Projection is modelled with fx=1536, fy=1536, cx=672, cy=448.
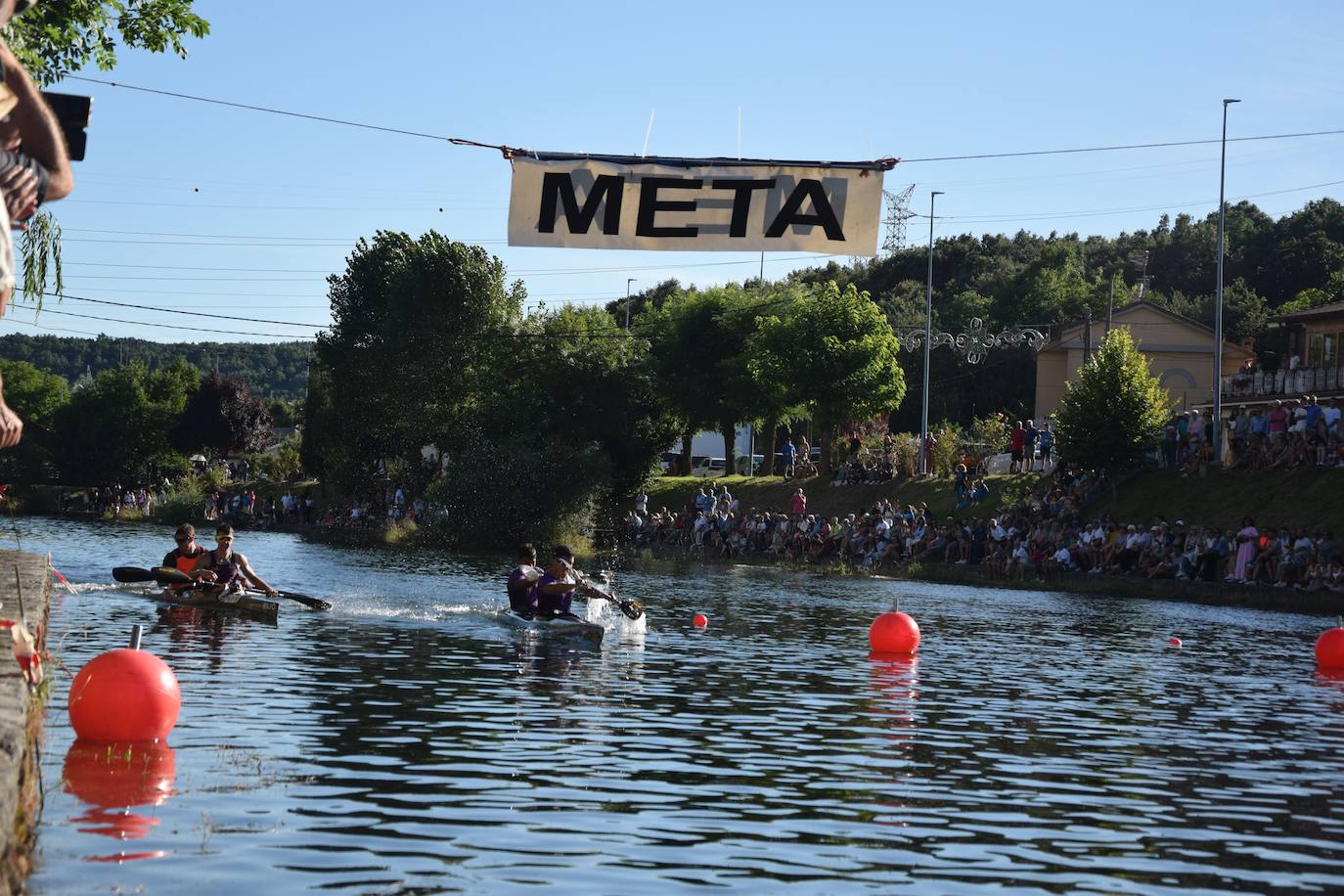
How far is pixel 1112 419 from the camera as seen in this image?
41406mm

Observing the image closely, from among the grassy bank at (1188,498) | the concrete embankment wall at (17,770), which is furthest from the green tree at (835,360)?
the concrete embankment wall at (17,770)

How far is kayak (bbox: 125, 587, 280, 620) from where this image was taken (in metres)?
22.9

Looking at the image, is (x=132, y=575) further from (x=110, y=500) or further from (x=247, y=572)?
(x=110, y=500)

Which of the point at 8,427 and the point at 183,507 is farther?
the point at 183,507

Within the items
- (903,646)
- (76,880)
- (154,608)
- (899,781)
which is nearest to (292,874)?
(76,880)

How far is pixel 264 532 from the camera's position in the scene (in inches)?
2499

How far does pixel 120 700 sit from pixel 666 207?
6332 millimetres

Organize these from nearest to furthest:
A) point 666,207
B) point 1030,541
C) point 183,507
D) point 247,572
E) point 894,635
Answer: point 666,207 → point 894,635 → point 247,572 → point 1030,541 → point 183,507

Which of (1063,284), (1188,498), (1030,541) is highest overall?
(1063,284)

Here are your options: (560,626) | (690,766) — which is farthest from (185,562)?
(690,766)

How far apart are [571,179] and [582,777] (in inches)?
222

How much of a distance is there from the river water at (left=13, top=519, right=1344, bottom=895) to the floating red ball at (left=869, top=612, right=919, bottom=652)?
0.54 metres

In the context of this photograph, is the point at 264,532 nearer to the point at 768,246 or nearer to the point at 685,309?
the point at 685,309

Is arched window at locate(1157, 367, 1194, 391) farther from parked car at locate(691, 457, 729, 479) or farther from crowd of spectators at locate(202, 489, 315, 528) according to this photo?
crowd of spectators at locate(202, 489, 315, 528)
